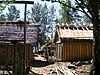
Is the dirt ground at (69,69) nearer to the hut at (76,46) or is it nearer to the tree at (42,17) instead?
the hut at (76,46)

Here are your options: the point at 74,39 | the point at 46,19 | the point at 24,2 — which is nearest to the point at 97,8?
the point at 24,2

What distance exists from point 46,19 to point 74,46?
63.9m

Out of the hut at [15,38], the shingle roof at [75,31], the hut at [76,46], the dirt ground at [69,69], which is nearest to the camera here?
the hut at [15,38]

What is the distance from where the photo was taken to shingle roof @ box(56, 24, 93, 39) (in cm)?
3391

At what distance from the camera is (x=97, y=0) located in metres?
4.66

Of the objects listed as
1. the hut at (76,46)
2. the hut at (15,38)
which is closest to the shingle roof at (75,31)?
the hut at (76,46)

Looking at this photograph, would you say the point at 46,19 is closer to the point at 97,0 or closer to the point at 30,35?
the point at 30,35

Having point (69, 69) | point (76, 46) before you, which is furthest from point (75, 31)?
point (69, 69)

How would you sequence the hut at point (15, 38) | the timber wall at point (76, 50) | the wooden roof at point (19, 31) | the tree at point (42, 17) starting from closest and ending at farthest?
the hut at point (15, 38)
the wooden roof at point (19, 31)
the timber wall at point (76, 50)
the tree at point (42, 17)

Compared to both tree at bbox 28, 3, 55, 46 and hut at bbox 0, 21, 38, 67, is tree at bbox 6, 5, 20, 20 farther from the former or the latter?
hut at bbox 0, 21, 38, 67

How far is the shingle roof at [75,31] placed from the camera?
33906 millimetres

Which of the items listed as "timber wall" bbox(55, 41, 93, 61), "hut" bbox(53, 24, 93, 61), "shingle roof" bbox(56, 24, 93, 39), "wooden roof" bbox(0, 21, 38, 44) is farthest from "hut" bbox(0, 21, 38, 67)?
"timber wall" bbox(55, 41, 93, 61)

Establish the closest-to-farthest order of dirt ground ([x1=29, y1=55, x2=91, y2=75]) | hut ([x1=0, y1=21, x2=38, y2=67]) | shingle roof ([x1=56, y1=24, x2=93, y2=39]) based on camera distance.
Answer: hut ([x1=0, y1=21, x2=38, y2=67]) < dirt ground ([x1=29, y1=55, x2=91, y2=75]) < shingle roof ([x1=56, y1=24, x2=93, y2=39])

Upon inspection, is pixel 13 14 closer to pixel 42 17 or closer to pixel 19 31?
pixel 42 17
